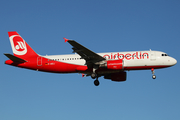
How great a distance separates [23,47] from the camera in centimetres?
4462

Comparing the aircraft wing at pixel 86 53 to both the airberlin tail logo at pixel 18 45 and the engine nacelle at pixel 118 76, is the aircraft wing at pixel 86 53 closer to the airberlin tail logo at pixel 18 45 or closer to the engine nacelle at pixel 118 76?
the engine nacelle at pixel 118 76

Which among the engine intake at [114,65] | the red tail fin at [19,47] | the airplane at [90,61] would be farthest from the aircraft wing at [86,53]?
the red tail fin at [19,47]

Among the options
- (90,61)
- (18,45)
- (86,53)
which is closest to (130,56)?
(90,61)

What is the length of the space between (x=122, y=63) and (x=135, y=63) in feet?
7.11

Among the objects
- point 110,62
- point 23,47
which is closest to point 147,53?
point 110,62

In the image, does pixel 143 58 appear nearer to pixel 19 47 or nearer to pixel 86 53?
pixel 86 53

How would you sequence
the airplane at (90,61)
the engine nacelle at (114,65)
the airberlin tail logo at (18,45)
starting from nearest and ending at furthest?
the engine nacelle at (114,65), the airplane at (90,61), the airberlin tail logo at (18,45)

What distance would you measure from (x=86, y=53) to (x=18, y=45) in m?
13.1

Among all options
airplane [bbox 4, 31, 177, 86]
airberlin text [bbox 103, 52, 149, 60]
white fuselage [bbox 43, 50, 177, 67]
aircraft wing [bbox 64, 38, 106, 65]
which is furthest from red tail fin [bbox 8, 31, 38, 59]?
airberlin text [bbox 103, 52, 149, 60]

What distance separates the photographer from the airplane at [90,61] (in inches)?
1553

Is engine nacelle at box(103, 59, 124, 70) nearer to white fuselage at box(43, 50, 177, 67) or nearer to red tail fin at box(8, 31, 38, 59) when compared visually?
white fuselage at box(43, 50, 177, 67)

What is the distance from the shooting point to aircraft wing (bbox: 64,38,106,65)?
36.4 metres

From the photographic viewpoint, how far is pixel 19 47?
44594 millimetres

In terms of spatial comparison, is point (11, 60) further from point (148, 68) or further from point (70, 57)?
point (148, 68)
